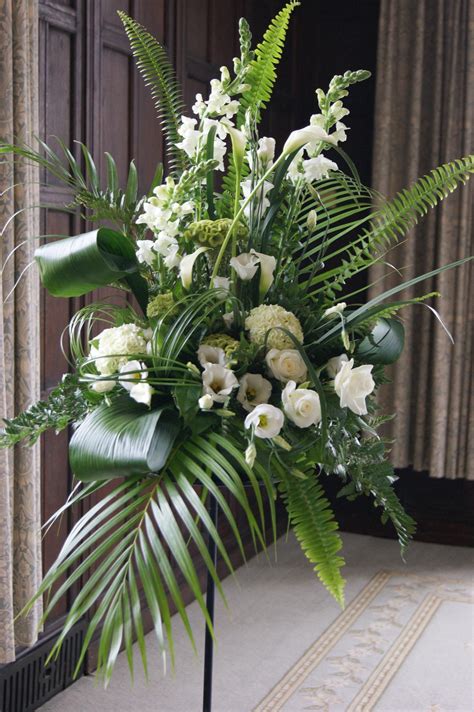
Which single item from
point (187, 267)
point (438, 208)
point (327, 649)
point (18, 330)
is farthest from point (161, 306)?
point (438, 208)

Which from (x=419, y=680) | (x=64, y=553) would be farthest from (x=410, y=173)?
(x=64, y=553)

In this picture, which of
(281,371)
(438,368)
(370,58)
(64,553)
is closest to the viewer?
(64,553)

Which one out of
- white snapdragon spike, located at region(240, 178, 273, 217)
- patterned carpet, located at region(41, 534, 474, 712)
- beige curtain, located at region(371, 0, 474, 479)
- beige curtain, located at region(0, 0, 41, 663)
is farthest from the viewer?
beige curtain, located at region(371, 0, 474, 479)

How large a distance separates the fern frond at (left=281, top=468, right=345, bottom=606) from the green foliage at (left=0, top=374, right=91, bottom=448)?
284 millimetres

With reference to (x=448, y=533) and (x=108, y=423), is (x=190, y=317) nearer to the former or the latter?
(x=108, y=423)

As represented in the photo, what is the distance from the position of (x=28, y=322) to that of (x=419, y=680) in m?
1.61

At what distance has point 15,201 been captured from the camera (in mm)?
2299

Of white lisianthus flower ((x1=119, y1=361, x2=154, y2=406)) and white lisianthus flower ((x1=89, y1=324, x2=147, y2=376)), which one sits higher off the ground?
white lisianthus flower ((x1=89, y1=324, x2=147, y2=376))

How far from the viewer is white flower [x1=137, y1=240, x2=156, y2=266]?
120 cm

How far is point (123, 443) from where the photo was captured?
0.97m

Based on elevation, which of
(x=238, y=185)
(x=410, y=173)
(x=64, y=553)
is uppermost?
(x=410, y=173)

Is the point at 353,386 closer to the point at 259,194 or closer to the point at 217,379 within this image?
the point at 217,379

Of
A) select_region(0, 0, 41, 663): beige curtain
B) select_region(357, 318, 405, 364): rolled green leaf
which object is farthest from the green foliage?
select_region(0, 0, 41, 663): beige curtain

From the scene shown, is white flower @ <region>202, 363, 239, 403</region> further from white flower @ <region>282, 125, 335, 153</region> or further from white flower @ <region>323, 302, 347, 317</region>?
white flower @ <region>282, 125, 335, 153</region>
